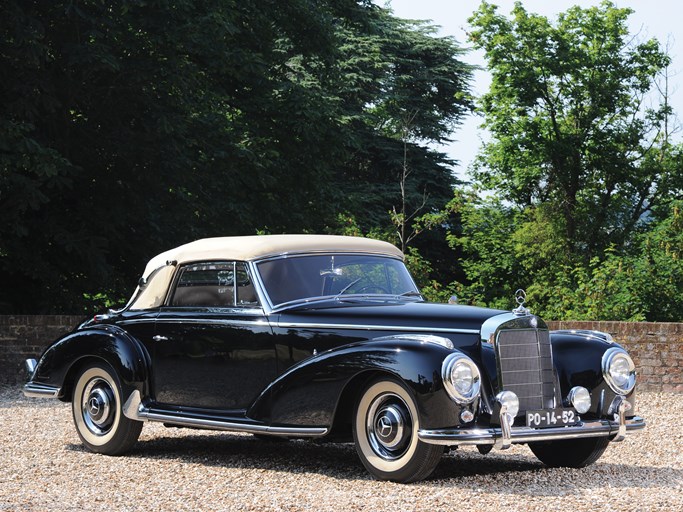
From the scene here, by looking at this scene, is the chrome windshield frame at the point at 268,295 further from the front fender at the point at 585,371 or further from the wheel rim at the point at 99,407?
the wheel rim at the point at 99,407

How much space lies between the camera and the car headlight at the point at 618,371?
902 centimetres

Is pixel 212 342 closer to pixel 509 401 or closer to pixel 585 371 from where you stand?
pixel 509 401

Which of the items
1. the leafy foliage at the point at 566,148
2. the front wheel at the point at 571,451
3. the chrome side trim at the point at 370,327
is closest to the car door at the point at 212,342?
the chrome side trim at the point at 370,327

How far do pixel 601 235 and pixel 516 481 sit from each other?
29.7 metres

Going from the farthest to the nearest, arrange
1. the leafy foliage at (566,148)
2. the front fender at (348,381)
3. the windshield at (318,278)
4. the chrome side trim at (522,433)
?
the leafy foliage at (566,148)
the windshield at (318,278)
the front fender at (348,381)
the chrome side trim at (522,433)

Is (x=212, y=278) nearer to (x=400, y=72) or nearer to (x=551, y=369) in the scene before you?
(x=551, y=369)

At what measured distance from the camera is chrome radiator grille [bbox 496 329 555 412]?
8406 millimetres

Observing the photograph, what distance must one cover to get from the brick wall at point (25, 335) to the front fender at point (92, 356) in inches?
312

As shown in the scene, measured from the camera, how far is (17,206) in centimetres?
1989

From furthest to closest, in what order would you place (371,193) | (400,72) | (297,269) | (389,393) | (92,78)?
(400,72) → (371,193) → (92,78) → (297,269) → (389,393)

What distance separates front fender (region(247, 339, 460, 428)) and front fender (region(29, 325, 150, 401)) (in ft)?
4.67

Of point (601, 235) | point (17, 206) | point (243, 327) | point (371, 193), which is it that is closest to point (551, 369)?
point (243, 327)

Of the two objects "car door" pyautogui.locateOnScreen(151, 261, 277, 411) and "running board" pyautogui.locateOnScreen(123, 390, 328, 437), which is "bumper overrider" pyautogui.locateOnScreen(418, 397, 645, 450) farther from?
"car door" pyautogui.locateOnScreen(151, 261, 277, 411)

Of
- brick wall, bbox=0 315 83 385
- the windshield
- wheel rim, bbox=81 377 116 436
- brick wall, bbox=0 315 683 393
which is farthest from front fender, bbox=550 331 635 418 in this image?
brick wall, bbox=0 315 83 385
